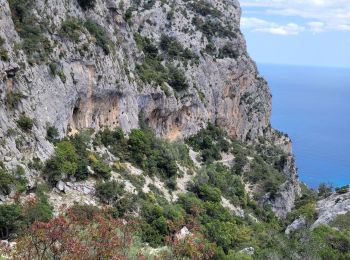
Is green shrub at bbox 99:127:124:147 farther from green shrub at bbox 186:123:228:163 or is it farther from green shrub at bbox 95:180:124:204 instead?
green shrub at bbox 186:123:228:163

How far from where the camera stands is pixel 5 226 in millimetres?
18953

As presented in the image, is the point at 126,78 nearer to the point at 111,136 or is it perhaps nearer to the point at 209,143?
the point at 111,136

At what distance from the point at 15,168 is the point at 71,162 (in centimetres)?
450

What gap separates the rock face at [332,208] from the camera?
3324cm

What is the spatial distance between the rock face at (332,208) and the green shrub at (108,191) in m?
13.5

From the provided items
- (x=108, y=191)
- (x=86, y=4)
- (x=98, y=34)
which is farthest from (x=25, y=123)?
(x=86, y=4)

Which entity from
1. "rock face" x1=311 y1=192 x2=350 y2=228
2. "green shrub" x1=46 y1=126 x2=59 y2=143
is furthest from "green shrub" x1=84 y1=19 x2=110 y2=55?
"rock face" x1=311 y1=192 x2=350 y2=228

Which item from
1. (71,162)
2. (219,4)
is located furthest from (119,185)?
(219,4)

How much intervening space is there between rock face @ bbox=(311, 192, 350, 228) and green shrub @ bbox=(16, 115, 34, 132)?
19.3 meters

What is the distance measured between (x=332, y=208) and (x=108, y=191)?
64.3 feet

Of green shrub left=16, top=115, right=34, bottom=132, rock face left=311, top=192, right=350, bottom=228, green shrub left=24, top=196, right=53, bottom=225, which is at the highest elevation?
green shrub left=16, top=115, right=34, bottom=132

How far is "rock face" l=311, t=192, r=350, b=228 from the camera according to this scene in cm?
3324

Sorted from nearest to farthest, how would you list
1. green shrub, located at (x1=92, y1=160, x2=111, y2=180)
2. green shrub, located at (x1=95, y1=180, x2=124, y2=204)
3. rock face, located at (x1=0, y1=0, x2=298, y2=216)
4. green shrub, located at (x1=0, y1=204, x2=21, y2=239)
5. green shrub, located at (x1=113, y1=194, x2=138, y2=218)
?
green shrub, located at (x1=0, y1=204, x2=21, y2=239) < green shrub, located at (x1=113, y1=194, x2=138, y2=218) < rock face, located at (x1=0, y1=0, x2=298, y2=216) < green shrub, located at (x1=95, y1=180, x2=124, y2=204) < green shrub, located at (x1=92, y1=160, x2=111, y2=180)

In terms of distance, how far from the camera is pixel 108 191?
26.5 metres
